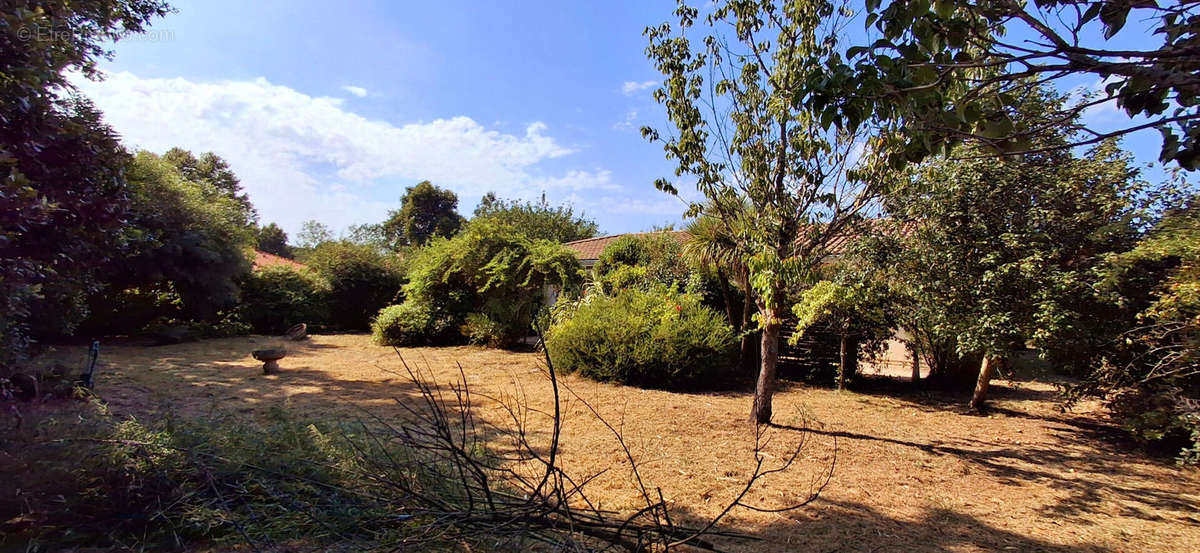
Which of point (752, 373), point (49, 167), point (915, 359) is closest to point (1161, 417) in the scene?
point (915, 359)

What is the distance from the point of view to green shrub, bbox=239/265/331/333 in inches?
623

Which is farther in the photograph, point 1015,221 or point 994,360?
point 994,360

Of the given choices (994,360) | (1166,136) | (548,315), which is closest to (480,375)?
(548,315)

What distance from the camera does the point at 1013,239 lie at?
5.77 m

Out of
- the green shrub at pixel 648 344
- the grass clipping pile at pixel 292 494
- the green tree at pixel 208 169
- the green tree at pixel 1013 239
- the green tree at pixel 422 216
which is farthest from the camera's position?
the green tree at pixel 422 216

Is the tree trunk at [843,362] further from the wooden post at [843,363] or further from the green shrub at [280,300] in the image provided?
Result: the green shrub at [280,300]

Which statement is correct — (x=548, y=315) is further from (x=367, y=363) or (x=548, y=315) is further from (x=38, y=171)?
(x=38, y=171)

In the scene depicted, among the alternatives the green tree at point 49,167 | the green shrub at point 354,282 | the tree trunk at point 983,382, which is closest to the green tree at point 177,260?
the green shrub at point 354,282

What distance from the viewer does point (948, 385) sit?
29.5ft

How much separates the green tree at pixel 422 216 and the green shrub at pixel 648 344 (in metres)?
32.9

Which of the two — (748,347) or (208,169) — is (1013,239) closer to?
(748,347)

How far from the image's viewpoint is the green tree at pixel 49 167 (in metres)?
3.74

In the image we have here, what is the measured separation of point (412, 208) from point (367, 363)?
32.3 m

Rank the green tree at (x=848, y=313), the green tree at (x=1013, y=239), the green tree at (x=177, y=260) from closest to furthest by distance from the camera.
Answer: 1. the green tree at (x=1013, y=239)
2. the green tree at (x=848, y=313)
3. the green tree at (x=177, y=260)
